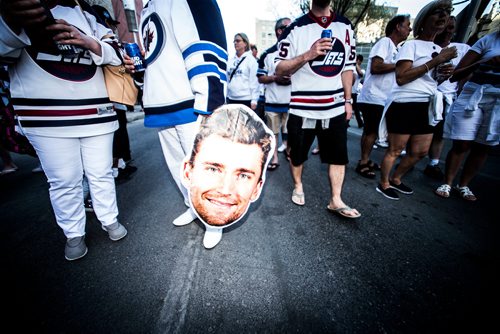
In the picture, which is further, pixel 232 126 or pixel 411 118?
pixel 411 118

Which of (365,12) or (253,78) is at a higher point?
(365,12)

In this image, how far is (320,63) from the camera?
170cm

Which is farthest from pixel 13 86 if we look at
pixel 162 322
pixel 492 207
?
pixel 492 207

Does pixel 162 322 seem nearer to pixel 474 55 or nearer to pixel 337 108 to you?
pixel 337 108

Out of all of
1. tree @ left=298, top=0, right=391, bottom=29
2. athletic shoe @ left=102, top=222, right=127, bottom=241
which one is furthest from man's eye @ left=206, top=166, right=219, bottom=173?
tree @ left=298, top=0, right=391, bottom=29

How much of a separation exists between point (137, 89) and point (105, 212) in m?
1.04

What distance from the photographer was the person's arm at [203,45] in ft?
3.05

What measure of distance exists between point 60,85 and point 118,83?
319 millimetres

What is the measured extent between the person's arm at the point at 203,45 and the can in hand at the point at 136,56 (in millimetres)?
376

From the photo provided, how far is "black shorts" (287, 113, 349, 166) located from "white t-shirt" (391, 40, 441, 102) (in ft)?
3.01

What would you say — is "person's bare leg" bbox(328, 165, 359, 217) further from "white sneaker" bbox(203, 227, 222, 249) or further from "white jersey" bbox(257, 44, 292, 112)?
"white jersey" bbox(257, 44, 292, 112)

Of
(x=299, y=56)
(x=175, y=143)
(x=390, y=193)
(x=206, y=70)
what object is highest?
(x=299, y=56)

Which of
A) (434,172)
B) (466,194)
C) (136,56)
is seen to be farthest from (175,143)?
(434,172)

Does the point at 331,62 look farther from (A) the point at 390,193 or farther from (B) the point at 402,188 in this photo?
(B) the point at 402,188
